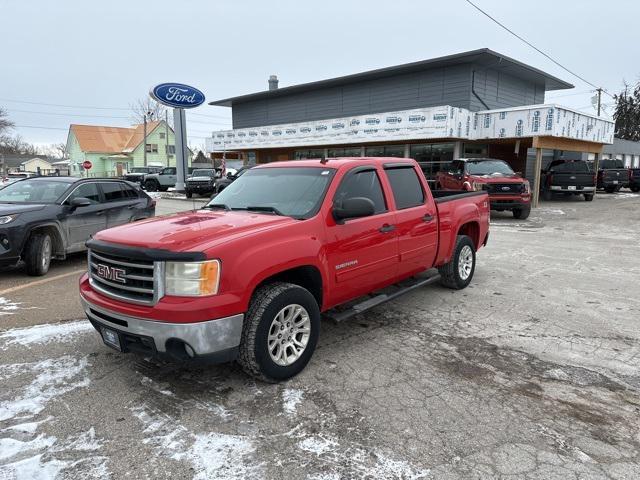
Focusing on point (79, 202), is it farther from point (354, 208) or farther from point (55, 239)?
point (354, 208)

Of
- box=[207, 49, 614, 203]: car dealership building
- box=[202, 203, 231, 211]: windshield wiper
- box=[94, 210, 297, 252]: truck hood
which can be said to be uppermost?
box=[207, 49, 614, 203]: car dealership building

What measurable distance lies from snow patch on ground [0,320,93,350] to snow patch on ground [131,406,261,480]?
1.99m

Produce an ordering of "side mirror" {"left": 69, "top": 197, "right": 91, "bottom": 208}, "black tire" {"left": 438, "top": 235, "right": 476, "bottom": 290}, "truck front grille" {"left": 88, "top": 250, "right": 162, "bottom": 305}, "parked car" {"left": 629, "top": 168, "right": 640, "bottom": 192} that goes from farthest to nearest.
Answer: "parked car" {"left": 629, "top": 168, "right": 640, "bottom": 192}, "side mirror" {"left": 69, "top": 197, "right": 91, "bottom": 208}, "black tire" {"left": 438, "top": 235, "right": 476, "bottom": 290}, "truck front grille" {"left": 88, "top": 250, "right": 162, "bottom": 305}

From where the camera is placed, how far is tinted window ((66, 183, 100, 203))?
7.93 meters

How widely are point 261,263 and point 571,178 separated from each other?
20.8 m

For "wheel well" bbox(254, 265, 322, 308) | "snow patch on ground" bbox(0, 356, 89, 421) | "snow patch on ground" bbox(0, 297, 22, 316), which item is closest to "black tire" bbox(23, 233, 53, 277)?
"snow patch on ground" bbox(0, 297, 22, 316)

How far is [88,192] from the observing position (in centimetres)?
827

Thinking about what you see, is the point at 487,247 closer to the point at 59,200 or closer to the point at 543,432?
the point at 543,432

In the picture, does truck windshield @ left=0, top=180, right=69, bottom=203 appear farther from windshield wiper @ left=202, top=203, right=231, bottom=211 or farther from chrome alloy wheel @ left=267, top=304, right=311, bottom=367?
chrome alloy wheel @ left=267, top=304, right=311, bottom=367

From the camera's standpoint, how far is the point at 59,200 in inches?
300

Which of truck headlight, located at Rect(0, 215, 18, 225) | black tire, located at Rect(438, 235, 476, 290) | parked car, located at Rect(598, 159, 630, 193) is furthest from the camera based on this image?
parked car, located at Rect(598, 159, 630, 193)

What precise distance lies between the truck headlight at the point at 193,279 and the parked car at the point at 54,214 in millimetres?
4806

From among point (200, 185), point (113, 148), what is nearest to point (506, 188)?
point (200, 185)

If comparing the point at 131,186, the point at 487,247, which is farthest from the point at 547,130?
the point at 131,186
